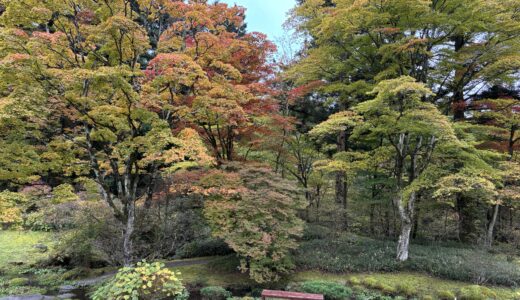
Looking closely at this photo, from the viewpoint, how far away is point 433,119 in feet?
27.1

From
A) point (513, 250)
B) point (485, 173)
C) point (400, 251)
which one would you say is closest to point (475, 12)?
point (485, 173)

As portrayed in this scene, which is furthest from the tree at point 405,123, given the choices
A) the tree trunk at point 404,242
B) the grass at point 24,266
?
the grass at point 24,266

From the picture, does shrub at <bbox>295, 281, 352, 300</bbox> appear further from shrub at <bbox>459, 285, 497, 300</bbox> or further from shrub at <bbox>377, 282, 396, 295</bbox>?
shrub at <bbox>459, 285, 497, 300</bbox>

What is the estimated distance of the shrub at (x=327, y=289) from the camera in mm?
8570

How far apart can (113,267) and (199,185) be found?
4.89 metres

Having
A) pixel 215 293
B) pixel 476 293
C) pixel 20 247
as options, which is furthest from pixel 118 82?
pixel 476 293

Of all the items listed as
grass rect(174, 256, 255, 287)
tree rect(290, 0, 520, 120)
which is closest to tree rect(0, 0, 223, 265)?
grass rect(174, 256, 255, 287)

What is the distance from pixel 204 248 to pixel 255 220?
438 cm

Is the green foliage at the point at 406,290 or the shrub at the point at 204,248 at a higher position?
the shrub at the point at 204,248

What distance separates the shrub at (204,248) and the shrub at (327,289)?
4.10 m

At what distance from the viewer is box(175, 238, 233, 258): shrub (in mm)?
12125

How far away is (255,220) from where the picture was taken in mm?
8930

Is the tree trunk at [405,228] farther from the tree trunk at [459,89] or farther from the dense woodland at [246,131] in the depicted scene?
the tree trunk at [459,89]

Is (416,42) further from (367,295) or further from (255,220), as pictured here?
(367,295)
